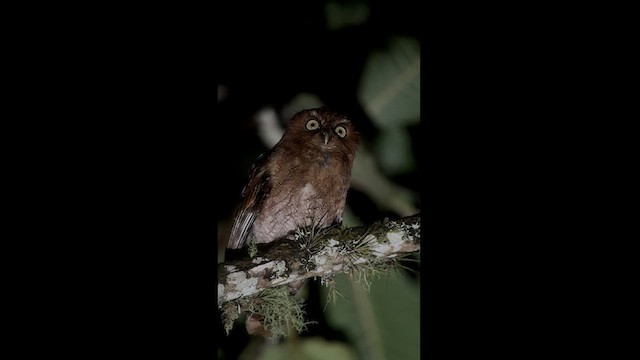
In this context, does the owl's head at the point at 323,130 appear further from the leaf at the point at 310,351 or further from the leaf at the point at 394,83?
the leaf at the point at 310,351

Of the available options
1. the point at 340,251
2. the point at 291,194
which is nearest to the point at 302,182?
the point at 291,194

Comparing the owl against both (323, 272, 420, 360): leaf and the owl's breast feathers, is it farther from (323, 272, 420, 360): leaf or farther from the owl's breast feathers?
(323, 272, 420, 360): leaf

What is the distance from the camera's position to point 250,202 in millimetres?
2387

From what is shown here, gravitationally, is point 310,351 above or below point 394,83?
below

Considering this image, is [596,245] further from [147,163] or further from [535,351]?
[147,163]

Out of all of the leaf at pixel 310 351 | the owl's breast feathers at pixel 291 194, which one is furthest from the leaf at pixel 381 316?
the owl's breast feathers at pixel 291 194

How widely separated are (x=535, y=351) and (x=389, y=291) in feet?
1.90

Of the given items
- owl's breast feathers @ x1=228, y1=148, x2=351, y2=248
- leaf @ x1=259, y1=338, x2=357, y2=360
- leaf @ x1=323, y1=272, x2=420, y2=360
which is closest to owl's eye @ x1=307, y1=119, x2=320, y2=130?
owl's breast feathers @ x1=228, y1=148, x2=351, y2=248

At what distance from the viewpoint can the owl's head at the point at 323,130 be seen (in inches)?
93.0

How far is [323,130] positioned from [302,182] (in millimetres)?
270

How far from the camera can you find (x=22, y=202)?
97 cm

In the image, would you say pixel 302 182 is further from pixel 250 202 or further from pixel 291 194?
pixel 250 202

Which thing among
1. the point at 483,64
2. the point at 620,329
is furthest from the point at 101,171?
the point at 620,329

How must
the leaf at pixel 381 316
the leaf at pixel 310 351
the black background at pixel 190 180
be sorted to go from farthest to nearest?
the leaf at pixel 310 351 → the leaf at pixel 381 316 → the black background at pixel 190 180
